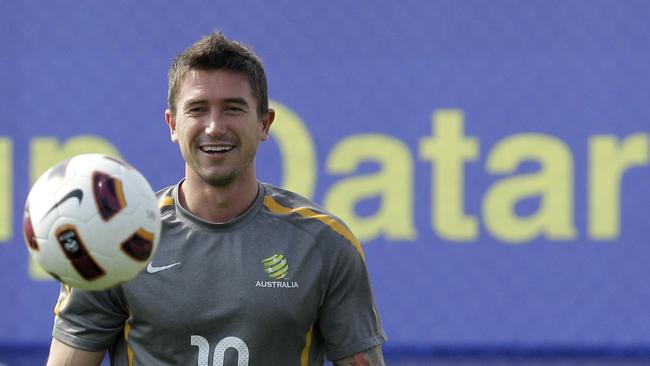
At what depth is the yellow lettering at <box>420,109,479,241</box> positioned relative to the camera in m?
6.74

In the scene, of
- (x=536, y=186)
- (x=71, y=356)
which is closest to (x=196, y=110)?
(x=71, y=356)

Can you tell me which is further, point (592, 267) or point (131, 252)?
point (592, 267)

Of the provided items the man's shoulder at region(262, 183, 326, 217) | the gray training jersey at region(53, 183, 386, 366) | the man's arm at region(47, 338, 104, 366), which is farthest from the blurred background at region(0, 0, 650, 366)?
the man's arm at region(47, 338, 104, 366)

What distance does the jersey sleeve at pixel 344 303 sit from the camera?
3.68 metres

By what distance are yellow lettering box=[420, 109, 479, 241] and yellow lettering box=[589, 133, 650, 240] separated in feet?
2.21

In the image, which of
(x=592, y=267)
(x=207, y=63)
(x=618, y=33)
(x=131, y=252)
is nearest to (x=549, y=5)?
(x=618, y=33)

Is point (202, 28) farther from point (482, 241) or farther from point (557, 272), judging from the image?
point (557, 272)

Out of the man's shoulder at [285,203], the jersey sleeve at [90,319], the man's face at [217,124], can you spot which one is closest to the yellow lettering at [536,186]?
the man's shoulder at [285,203]

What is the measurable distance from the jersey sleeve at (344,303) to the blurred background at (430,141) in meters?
3.07

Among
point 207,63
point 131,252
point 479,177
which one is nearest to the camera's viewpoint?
point 131,252

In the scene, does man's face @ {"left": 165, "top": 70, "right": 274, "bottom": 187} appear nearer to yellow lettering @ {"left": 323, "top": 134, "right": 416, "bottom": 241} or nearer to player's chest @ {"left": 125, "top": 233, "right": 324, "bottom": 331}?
player's chest @ {"left": 125, "top": 233, "right": 324, "bottom": 331}

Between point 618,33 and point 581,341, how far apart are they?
180 centimetres

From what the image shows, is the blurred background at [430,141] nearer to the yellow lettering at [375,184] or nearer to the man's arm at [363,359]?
the yellow lettering at [375,184]

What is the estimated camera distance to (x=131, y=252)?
10.6ft
